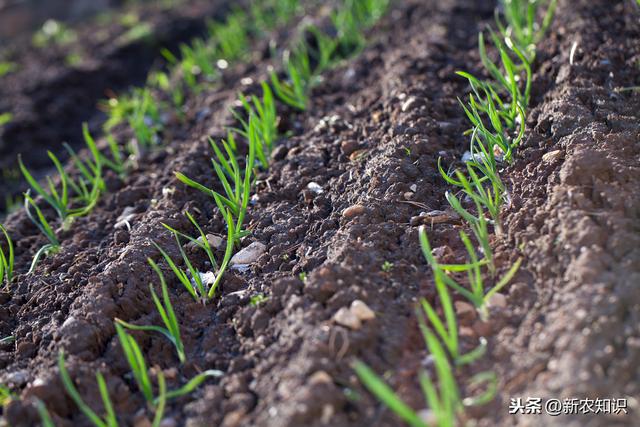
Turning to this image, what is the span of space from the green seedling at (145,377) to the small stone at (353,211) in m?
0.63

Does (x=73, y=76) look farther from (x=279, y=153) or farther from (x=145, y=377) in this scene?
(x=145, y=377)

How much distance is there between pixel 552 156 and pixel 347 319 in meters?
0.85

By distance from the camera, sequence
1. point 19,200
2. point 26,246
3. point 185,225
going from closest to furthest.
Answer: point 185,225
point 26,246
point 19,200

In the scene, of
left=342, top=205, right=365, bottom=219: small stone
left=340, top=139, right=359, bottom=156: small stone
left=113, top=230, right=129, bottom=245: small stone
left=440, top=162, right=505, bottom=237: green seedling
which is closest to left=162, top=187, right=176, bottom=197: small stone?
left=113, top=230, right=129, bottom=245: small stone

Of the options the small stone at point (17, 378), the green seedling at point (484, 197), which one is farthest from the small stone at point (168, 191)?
the green seedling at point (484, 197)

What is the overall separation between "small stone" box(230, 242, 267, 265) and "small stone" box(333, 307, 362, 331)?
0.48 meters

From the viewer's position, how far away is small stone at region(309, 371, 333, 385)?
143 centimetres

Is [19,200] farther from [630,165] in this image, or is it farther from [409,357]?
[630,165]

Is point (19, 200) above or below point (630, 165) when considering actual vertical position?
above

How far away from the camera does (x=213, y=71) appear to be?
3607 mm

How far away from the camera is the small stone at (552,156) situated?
6.41 feet

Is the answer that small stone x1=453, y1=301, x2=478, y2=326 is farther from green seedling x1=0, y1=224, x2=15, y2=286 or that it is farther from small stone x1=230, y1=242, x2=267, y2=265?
green seedling x1=0, y1=224, x2=15, y2=286

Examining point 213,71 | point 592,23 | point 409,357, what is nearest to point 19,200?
point 213,71

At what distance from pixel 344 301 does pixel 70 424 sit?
73cm
